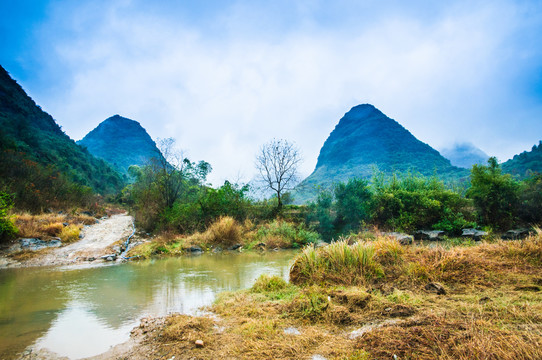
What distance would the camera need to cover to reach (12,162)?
655 inches

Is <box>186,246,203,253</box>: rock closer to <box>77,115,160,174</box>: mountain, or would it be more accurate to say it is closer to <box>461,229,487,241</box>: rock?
<box>461,229,487,241</box>: rock

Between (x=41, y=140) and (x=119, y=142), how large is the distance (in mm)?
80273

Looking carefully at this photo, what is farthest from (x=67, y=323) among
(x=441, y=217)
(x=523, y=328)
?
(x=441, y=217)

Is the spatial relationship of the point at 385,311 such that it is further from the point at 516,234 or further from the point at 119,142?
the point at 119,142

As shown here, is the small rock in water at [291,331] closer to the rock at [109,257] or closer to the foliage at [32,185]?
the rock at [109,257]

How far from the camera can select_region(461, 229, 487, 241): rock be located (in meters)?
13.4

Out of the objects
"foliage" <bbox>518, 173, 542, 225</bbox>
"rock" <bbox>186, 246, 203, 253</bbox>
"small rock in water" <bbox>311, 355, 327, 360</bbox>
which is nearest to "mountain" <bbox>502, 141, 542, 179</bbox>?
"foliage" <bbox>518, 173, 542, 225</bbox>

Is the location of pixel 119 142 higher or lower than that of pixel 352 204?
higher

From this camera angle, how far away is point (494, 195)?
1489cm

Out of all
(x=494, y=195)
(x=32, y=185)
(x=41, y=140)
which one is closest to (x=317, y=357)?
(x=494, y=195)

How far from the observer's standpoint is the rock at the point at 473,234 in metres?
13.4

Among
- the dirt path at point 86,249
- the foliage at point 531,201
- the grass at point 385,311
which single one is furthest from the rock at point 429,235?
the dirt path at point 86,249

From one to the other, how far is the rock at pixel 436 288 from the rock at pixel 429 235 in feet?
39.9

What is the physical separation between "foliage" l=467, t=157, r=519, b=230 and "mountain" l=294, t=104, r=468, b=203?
31.1 m
